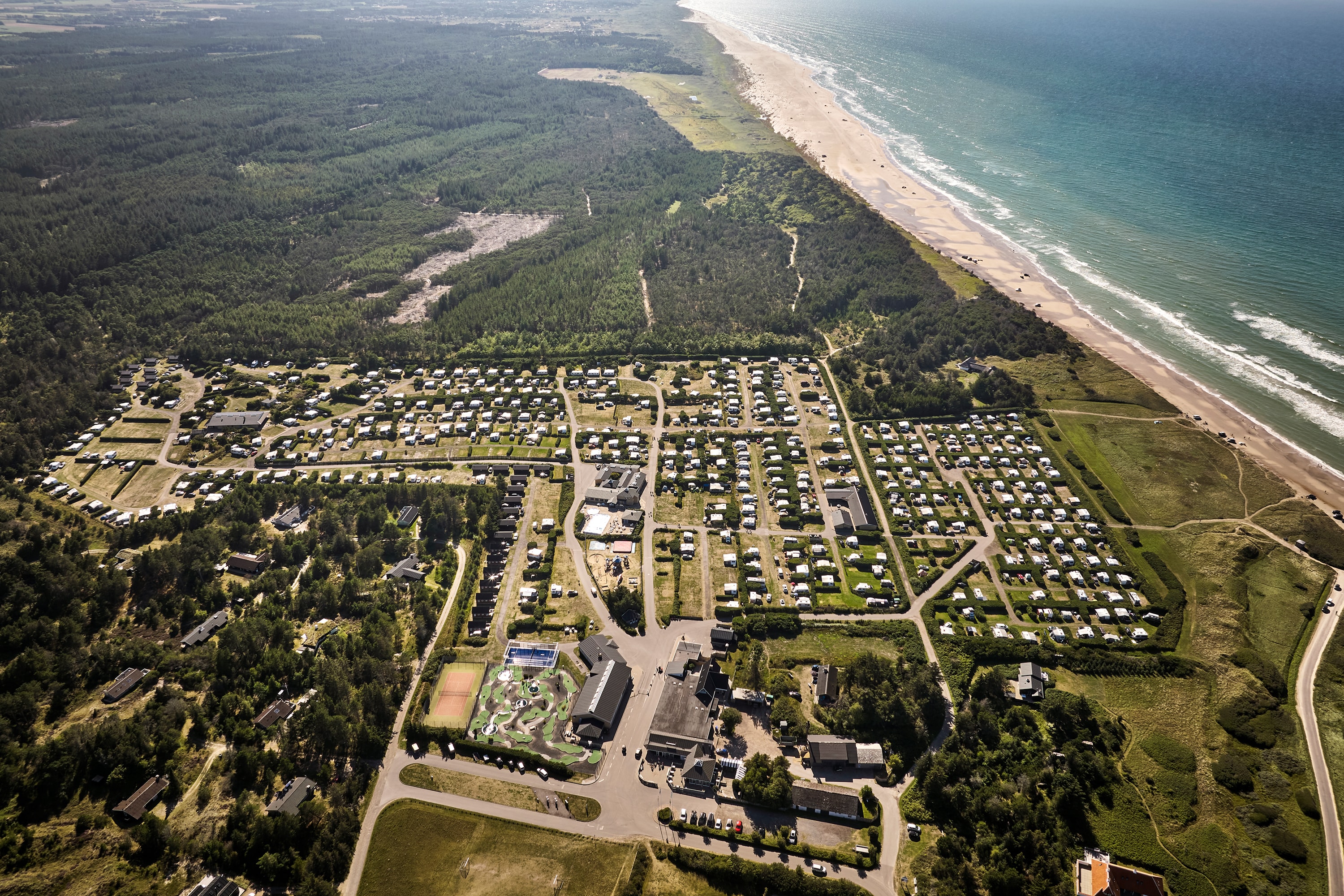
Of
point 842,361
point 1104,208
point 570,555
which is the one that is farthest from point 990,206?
point 570,555

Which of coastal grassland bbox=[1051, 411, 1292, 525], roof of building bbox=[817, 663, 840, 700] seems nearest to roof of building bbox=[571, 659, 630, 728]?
roof of building bbox=[817, 663, 840, 700]

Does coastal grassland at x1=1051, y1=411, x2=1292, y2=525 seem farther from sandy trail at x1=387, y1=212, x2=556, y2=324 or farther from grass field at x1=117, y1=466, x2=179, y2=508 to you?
grass field at x1=117, y1=466, x2=179, y2=508

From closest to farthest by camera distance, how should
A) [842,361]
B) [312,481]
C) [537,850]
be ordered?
[537,850] → [312,481] → [842,361]

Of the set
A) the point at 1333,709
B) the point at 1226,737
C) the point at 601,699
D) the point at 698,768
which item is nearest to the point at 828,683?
the point at 698,768

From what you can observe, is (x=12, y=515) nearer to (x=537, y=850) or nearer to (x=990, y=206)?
(x=537, y=850)

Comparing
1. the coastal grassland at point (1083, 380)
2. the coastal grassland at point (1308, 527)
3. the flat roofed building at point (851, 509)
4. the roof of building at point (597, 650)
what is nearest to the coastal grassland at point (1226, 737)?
the coastal grassland at point (1308, 527)

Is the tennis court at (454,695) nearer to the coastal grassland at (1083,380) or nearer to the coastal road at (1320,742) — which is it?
the coastal road at (1320,742)

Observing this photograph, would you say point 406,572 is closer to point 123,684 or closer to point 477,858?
point 123,684
